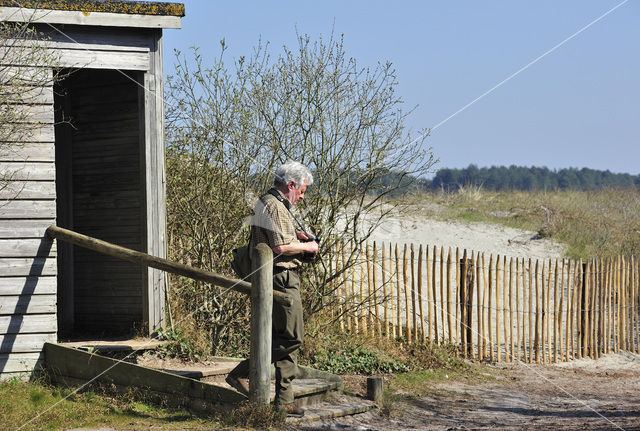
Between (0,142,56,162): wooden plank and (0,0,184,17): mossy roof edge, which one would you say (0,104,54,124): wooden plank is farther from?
(0,0,184,17): mossy roof edge

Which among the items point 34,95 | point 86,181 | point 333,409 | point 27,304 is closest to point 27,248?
point 27,304

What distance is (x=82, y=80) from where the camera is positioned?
9.62 m

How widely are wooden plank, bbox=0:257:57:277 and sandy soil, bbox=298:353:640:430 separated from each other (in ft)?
9.69

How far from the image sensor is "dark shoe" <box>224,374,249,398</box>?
21.7 feet

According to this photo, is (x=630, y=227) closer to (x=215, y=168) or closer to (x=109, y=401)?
(x=215, y=168)

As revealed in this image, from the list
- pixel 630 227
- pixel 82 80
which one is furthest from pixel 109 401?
pixel 630 227

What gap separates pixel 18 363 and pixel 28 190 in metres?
1.65

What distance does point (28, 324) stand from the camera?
24.6ft

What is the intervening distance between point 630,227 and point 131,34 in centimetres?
1945

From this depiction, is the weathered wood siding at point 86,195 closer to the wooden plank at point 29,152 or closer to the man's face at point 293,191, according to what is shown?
the wooden plank at point 29,152

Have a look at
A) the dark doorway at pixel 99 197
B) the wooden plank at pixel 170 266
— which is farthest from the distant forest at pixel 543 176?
the wooden plank at pixel 170 266

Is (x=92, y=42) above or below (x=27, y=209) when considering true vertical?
above

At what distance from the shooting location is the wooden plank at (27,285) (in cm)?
748

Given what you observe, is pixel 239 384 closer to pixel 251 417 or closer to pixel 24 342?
pixel 251 417
